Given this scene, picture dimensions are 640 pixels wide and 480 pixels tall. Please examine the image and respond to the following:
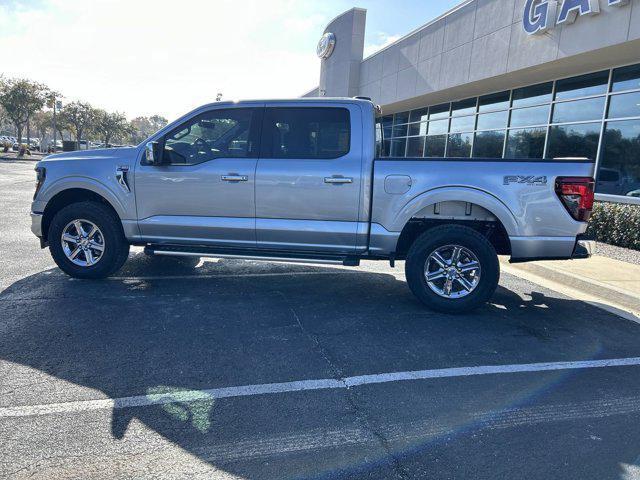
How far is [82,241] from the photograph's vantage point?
5.77 meters

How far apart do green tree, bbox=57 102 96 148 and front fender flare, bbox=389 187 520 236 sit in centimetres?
6397

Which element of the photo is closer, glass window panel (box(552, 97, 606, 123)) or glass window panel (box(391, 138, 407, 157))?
glass window panel (box(552, 97, 606, 123))

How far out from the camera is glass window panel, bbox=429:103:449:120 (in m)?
18.5

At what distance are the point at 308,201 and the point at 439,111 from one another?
1541 centimetres

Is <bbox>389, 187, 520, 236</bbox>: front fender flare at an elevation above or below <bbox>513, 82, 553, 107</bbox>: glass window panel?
below

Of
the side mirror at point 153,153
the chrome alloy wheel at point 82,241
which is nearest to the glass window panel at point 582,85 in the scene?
the side mirror at point 153,153

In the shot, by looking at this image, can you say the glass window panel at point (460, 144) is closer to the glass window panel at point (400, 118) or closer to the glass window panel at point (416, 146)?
the glass window panel at point (416, 146)

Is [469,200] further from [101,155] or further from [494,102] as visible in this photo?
[494,102]

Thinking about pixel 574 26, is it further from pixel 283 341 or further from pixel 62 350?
pixel 62 350

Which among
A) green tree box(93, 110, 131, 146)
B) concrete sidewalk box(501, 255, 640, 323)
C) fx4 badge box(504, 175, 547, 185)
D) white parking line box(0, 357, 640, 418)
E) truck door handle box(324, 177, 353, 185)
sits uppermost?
green tree box(93, 110, 131, 146)

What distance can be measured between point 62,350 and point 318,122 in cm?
341

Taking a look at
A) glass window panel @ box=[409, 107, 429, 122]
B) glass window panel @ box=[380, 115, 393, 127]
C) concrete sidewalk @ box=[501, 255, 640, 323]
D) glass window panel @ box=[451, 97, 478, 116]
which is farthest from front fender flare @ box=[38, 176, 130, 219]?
glass window panel @ box=[380, 115, 393, 127]

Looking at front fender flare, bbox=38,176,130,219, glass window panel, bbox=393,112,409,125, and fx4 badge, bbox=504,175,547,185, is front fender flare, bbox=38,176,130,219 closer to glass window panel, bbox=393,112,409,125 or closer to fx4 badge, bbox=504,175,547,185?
fx4 badge, bbox=504,175,547,185

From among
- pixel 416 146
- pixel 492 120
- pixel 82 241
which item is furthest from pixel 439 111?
pixel 82 241
